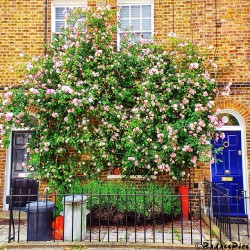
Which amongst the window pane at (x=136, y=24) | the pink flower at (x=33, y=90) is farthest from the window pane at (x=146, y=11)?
the pink flower at (x=33, y=90)

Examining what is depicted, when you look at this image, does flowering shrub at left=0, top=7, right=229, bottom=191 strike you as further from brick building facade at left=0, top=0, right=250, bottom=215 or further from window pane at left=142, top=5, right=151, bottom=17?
window pane at left=142, top=5, right=151, bottom=17

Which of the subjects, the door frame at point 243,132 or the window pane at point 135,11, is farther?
the window pane at point 135,11

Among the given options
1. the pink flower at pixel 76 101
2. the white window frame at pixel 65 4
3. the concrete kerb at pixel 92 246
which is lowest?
the concrete kerb at pixel 92 246

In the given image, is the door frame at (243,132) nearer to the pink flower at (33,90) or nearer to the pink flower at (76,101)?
the pink flower at (76,101)

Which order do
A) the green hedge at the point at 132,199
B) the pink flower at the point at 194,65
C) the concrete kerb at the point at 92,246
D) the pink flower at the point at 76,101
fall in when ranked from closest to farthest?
the concrete kerb at the point at 92,246 < the green hedge at the point at 132,199 < the pink flower at the point at 76,101 < the pink flower at the point at 194,65

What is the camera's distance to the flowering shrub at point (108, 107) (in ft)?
24.1

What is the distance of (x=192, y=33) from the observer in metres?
8.74

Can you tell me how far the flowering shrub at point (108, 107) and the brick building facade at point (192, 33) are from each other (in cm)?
75

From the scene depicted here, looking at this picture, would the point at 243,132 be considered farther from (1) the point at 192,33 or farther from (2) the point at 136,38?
(2) the point at 136,38

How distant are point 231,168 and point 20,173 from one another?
613 centimetres

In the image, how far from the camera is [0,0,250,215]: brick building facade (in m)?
8.35

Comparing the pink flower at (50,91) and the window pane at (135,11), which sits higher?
the window pane at (135,11)

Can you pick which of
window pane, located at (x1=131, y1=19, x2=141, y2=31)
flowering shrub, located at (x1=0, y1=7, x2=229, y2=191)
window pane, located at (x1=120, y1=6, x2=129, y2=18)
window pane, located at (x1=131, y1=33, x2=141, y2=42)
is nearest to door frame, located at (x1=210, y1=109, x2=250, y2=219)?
flowering shrub, located at (x1=0, y1=7, x2=229, y2=191)

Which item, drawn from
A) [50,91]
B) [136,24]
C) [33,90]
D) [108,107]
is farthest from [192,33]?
[33,90]
